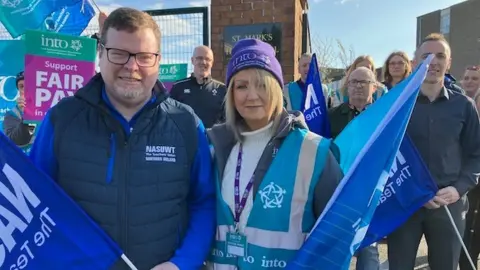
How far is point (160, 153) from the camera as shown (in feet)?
6.49

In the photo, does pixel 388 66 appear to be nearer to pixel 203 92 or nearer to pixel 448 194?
pixel 448 194

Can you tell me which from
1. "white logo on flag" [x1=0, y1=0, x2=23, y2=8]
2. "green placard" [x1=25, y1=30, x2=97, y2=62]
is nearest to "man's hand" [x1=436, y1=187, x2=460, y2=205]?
"green placard" [x1=25, y1=30, x2=97, y2=62]

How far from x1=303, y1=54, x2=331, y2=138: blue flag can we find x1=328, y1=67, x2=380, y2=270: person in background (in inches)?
8.0

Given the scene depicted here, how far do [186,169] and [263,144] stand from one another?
0.37 meters

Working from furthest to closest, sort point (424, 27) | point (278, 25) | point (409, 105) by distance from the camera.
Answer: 1. point (424, 27)
2. point (278, 25)
3. point (409, 105)

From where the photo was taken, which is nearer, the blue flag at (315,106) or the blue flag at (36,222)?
the blue flag at (36,222)

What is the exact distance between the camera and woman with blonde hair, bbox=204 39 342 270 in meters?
1.97

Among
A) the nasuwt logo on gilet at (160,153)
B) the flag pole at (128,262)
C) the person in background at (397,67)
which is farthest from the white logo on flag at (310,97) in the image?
the flag pole at (128,262)

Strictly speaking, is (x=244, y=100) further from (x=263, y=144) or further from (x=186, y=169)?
(x=186, y=169)

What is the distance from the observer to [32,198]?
1.92 metres

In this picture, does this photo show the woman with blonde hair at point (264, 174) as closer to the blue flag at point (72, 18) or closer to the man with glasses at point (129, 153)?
the man with glasses at point (129, 153)

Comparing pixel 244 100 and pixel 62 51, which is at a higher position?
pixel 62 51

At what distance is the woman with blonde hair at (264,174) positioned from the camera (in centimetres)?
197

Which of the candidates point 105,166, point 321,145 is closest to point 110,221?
point 105,166
